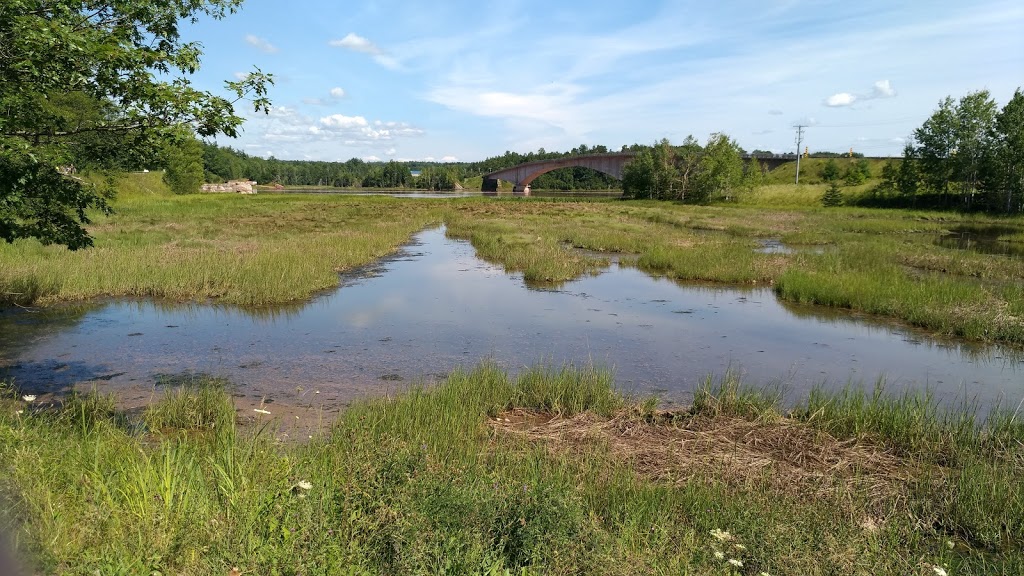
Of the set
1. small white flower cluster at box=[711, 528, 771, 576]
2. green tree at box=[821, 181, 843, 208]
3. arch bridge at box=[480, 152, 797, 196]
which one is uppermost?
arch bridge at box=[480, 152, 797, 196]

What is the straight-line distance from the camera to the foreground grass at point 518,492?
4.12 metres

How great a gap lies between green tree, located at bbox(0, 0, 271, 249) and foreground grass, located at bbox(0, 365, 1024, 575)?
2744 mm

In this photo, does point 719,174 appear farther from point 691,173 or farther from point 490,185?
point 490,185

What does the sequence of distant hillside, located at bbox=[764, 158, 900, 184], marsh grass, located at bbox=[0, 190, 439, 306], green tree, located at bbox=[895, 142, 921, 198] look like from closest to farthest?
marsh grass, located at bbox=[0, 190, 439, 306] → green tree, located at bbox=[895, 142, 921, 198] → distant hillside, located at bbox=[764, 158, 900, 184]

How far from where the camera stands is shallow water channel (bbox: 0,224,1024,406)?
10.7 meters

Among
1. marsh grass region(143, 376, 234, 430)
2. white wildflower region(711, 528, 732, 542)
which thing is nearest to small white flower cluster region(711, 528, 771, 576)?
white wildflower region(711, 528, 732, 542)

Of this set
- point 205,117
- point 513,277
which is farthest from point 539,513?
point 513,277

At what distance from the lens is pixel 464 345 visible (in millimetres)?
13477

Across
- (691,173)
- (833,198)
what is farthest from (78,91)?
(691,173)

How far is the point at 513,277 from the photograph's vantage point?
76.9ft

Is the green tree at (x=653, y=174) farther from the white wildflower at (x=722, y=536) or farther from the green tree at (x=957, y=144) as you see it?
the white wildflower at (x=722, y=536)

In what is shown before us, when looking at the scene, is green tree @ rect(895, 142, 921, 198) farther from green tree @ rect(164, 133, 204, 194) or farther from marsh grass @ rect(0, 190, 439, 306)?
green tree @ rect(164, 133, 204, 194)

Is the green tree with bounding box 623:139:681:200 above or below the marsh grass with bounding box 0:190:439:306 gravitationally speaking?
above

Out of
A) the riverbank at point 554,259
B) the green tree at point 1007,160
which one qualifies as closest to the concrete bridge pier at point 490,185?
the riverbank at point 554,259
